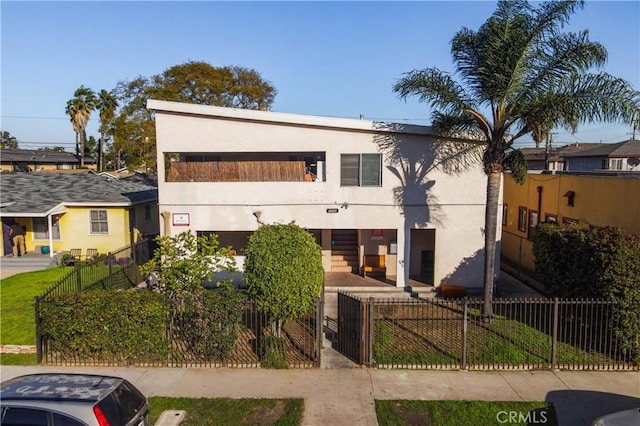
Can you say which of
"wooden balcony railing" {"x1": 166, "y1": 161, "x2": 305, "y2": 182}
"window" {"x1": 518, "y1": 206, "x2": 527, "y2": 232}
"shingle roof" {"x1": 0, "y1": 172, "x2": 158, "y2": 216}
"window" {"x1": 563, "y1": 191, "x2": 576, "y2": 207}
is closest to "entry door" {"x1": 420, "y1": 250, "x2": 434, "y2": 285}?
"window" {"x1": 563, "y1": 191, "x2": 576, "y2": 207}

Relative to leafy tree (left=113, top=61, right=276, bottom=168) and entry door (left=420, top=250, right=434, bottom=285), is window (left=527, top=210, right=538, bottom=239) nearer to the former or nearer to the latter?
entry door (left=420, top=250, right=434, bottom=285)

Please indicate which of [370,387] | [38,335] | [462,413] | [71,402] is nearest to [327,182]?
[370,387]

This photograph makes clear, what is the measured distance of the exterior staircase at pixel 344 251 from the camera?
1916cm

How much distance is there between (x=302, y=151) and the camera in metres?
15.6

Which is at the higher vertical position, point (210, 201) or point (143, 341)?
point (210, 201)

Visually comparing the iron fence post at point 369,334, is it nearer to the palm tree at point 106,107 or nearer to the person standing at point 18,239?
the person standing at point 18,239

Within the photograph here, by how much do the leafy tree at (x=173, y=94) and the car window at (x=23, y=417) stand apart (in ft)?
97.5

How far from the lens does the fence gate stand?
9.98m

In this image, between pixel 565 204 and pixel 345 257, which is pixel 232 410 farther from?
pixel 565 204

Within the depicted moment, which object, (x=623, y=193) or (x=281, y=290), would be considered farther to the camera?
(x=623, y=193)

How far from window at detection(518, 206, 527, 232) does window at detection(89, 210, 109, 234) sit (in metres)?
20.0

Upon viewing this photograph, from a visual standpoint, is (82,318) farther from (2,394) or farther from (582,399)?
(582,399)

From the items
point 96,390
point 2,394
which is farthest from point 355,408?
point 2,394

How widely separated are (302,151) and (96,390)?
1064 cm
